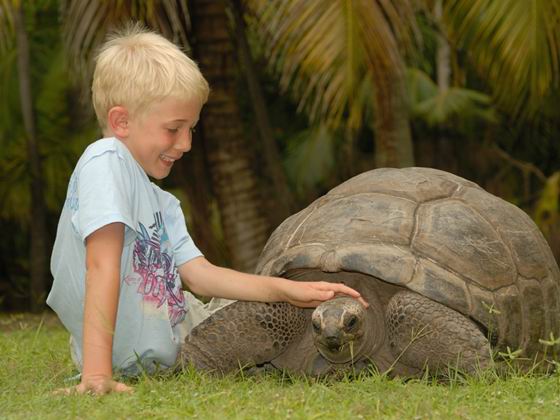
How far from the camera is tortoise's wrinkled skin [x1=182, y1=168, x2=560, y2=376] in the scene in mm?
3160

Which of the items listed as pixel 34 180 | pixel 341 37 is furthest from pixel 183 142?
pixel 34 180

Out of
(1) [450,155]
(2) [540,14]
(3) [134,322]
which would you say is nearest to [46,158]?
(1) [450,155]

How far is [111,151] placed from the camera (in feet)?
9.90

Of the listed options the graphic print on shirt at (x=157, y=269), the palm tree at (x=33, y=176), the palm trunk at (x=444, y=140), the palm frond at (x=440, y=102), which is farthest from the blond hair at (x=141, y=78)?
the palm trunk at (x=444, y=140)

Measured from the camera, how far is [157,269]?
3.22 meters

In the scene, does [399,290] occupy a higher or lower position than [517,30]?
lower

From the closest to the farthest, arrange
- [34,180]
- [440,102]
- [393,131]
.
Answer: [393,131] < [34,180] < [440,102]

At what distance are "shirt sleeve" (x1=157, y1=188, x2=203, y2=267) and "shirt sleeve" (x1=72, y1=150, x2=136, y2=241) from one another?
338 millimetres

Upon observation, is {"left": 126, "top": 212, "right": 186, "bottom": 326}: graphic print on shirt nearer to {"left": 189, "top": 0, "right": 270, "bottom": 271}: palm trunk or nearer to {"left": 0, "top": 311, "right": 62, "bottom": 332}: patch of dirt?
{"left": 0, "top": 311, "right": 62, "bottom": 332}: patch of dirt

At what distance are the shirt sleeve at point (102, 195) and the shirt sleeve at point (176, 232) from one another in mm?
→ 338

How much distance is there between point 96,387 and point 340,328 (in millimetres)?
749

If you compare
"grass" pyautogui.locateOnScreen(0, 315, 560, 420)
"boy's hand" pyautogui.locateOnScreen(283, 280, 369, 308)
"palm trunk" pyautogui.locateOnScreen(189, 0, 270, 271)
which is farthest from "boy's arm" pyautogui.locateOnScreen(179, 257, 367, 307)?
"palm trunk" pyautogui.locateOnScreen(189, 0, 270, 271)

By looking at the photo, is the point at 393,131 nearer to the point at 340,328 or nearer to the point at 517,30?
the point at 517,30

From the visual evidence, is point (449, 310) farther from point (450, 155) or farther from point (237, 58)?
point (450, 155)
